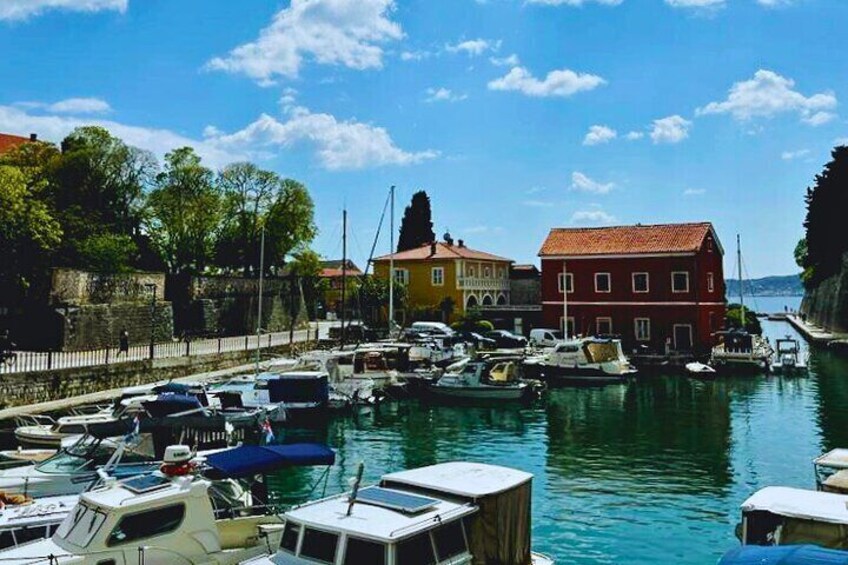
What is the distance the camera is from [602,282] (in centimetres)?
5356

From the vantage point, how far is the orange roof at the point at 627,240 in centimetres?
5125

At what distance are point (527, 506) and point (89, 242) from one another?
45.8m

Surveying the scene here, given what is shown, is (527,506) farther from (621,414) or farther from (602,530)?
(621,414)

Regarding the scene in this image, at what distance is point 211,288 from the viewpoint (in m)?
53.1

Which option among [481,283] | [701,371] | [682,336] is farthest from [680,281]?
[481,283]

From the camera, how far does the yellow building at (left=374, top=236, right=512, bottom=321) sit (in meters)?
65.4

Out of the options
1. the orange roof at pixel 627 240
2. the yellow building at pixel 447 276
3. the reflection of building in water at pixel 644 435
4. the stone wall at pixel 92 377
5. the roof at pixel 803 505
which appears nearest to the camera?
the roof at pixel 803 505

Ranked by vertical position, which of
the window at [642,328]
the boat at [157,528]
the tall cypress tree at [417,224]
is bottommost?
the boat at [157,528]

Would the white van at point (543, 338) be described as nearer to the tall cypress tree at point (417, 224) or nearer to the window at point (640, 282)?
the window at point (640, 282)

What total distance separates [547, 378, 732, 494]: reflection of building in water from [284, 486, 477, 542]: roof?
38.9ft

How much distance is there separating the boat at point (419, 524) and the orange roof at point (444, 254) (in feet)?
180

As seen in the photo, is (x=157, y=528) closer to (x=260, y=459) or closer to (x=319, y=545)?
(x=260, y=459)

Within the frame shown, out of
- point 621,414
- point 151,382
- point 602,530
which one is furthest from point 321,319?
point 602,530

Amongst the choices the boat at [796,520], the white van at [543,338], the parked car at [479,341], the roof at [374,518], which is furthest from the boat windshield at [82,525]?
the white van at [543,338]
